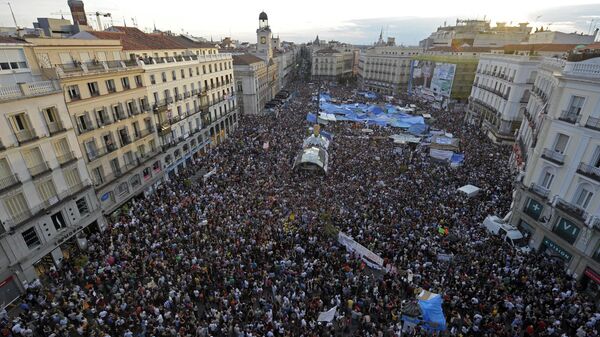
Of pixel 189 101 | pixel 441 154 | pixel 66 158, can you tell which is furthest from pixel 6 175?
pixel 441 154

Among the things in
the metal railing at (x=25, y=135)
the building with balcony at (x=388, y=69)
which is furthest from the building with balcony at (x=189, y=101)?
the building with balcony at (x=388, y=69)

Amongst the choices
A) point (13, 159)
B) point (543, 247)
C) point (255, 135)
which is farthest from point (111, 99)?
point (543, 247)

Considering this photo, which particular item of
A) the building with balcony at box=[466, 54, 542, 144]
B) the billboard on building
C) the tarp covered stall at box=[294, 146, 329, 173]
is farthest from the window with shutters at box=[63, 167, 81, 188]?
the billboard on building

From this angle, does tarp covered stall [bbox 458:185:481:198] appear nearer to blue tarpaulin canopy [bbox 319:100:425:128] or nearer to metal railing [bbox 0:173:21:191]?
blue tarpaulin canopy [bbox 319:100:425:128]

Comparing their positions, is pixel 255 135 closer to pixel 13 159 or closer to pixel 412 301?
pixel 13 159

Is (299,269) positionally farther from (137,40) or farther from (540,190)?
(137,40)
